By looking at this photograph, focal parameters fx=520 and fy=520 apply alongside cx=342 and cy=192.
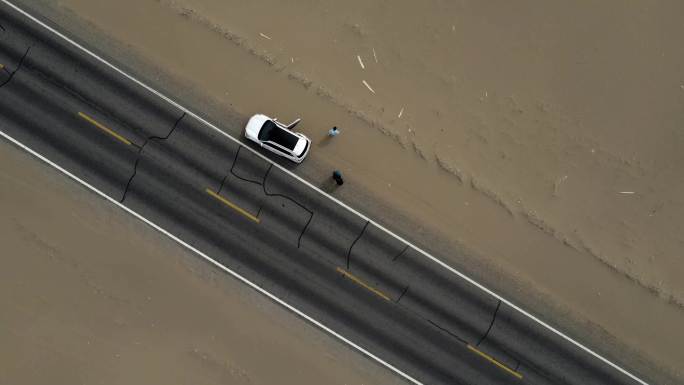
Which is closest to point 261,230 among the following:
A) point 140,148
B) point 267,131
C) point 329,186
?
point 329,186

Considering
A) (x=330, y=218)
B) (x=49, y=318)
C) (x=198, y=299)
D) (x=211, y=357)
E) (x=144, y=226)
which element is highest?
(x=330, y=218)

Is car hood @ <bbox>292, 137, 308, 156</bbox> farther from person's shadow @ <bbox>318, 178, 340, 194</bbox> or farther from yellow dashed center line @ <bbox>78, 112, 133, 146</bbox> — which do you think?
yellow dashed center line @ <bbox>78, 112, 133, 146</bbox>

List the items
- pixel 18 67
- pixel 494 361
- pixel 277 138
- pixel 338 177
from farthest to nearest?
pixel 494 361 < pixel 18 67 < pixel 338 177 < pixel 277 138

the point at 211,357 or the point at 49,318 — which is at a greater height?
the point at 211,357

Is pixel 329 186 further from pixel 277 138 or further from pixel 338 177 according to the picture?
pixel 277 138

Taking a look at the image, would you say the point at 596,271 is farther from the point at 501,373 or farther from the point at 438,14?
the point at 438,14

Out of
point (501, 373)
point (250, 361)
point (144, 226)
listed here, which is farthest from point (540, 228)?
point (144, 226)
